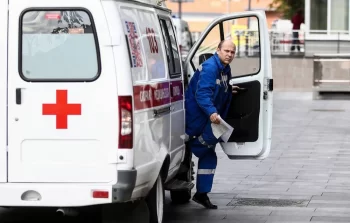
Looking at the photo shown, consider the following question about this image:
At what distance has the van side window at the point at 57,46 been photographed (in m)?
7.44

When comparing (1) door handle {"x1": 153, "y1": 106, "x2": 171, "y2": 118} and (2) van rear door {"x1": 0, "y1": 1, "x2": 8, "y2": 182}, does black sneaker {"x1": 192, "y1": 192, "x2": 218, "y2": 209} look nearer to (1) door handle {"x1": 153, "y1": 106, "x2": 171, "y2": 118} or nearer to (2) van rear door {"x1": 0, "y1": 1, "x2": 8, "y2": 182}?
(1) door handle {"x1": 153, "y1": 106, "x2": 171, "y2": 118}

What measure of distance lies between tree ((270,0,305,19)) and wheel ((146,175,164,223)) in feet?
119

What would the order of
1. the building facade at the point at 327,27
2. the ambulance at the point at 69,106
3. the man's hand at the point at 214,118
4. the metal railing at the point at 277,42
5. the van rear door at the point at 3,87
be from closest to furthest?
1. the ambulance at the point at 69,106
2. the van rear door at the point at 3,87
3. the man's hand at the point at 214,118
4. the metal railing at the point at 277,42
5. the building facade at the point at 327,27

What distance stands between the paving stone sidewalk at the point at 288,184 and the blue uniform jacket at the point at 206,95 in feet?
2.70

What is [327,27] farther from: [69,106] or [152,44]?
[69,106]

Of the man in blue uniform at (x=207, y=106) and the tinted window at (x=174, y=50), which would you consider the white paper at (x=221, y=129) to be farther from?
the tinted window at (x=174, y=50)

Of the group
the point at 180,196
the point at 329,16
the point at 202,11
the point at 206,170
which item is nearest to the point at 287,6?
the point at 329,16

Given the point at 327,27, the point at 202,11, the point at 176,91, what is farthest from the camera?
the point at 202,11

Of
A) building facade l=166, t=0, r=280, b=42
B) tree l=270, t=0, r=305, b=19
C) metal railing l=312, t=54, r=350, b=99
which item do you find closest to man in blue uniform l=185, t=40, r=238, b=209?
metal railing l=312, t=54, r=350, b=99

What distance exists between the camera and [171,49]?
31.0 feet

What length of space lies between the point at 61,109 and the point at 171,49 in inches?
87.2

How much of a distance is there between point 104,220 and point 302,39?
28.1m

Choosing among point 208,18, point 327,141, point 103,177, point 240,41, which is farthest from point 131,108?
point 208,18

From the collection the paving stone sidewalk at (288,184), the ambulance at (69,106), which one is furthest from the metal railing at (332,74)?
the ambulance at (69,106)
